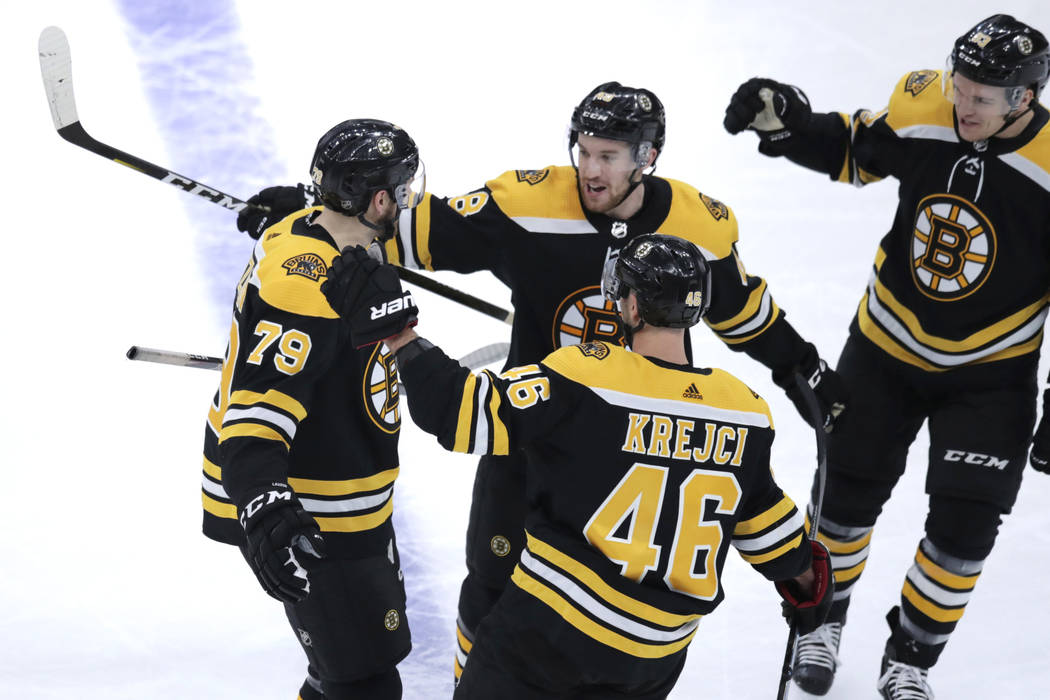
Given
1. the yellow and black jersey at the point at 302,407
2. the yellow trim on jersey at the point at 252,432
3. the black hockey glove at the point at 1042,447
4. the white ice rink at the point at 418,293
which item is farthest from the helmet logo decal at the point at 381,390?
the black hockey glove at the point at 1042,447

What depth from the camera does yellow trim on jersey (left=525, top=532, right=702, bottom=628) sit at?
242 centimetres

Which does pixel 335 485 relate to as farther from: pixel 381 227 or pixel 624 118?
pixel 624 118

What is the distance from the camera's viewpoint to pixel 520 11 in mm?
6559

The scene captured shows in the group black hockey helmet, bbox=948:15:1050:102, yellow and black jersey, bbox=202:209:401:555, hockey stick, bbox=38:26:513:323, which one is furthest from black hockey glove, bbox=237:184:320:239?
black hockey helmet, bbox=948:15:1050:102

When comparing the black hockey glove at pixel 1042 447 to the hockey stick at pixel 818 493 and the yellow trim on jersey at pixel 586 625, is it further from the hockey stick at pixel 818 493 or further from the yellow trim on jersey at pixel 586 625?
the yellow trim on jersey at pixel 586 625

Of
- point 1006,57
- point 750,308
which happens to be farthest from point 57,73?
point 1006,57

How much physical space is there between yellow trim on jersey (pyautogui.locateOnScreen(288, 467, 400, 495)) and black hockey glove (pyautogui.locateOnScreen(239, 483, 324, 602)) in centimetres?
45

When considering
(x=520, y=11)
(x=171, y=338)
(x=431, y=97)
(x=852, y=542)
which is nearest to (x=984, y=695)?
(x=852, y=542)

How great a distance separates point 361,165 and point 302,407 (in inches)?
21.1

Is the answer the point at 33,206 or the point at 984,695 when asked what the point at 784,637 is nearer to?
the point at 984,695

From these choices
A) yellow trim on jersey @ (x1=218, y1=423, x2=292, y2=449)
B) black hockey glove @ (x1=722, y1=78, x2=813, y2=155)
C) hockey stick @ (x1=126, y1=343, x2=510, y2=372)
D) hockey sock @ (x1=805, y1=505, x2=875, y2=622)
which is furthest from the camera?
hockey sock @ (x1=805, y1=505, x2=875, y2=622)

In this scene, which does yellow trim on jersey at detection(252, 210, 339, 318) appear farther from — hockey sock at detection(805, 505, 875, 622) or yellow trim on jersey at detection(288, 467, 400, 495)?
hockey sock at detection(805, 505, 875, 622)

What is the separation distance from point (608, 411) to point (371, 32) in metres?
4.47

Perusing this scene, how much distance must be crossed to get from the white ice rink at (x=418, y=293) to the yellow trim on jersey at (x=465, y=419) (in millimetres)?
1525
